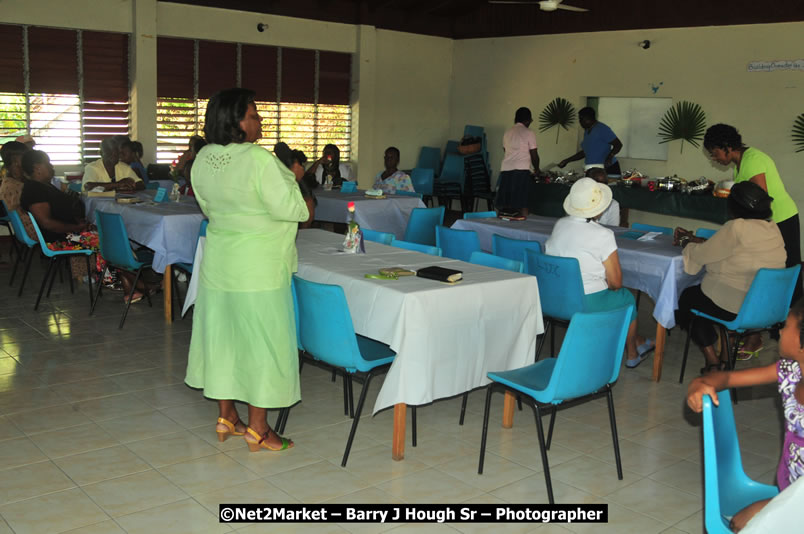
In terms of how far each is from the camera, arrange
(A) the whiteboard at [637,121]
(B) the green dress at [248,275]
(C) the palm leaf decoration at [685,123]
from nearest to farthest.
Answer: (B) the green dress at [248,275], (C) the palm leaf decoration at [685,123], (A) the whiteboard at [637,121]

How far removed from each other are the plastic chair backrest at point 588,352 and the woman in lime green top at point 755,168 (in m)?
2.59

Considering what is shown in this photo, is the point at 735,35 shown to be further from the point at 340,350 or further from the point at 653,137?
the point at 340,350

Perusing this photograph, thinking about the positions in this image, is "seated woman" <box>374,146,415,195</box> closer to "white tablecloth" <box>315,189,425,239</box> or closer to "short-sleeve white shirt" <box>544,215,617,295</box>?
"white tablecloth" <box>315,189,425,239</box>

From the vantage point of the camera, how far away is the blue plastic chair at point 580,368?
10.5ft

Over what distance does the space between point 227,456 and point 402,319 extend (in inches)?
42.1

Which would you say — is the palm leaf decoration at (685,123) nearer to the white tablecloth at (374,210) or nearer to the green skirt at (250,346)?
the white tablecloth at (374,210)

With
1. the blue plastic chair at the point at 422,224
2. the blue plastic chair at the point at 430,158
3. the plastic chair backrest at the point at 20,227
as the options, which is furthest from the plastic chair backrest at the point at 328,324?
the blue plastic chair at the point at 430,158

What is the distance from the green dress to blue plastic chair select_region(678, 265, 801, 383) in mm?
2652

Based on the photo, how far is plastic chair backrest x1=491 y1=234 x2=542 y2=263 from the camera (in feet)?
17.0

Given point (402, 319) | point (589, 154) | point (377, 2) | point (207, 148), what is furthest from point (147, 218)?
point (377, 2)

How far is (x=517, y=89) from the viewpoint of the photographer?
12.4m

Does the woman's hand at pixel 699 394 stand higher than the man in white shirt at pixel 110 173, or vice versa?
the man in white shirt at pixel 110 173

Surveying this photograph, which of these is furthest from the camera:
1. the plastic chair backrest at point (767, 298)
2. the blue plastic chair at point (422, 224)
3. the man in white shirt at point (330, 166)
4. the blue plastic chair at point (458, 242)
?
the man in white shirt at point (330, 166)

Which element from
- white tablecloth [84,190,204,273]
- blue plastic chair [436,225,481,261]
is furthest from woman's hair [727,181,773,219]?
white tablecloth [84,190,204,273]
